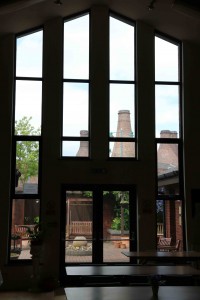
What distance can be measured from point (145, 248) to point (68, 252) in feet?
5.25

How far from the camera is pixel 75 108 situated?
897 centimetres

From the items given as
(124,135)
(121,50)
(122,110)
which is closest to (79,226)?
(124,135)

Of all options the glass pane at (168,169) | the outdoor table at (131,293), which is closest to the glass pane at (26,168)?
the glass pane at (168,169)

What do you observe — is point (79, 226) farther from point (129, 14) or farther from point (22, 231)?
point (129, 14)

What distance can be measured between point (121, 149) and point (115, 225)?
163 cm

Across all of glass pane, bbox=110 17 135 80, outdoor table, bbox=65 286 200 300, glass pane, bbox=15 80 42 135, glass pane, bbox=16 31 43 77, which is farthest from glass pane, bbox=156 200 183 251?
outdoor table, bbox=65 286 200 300

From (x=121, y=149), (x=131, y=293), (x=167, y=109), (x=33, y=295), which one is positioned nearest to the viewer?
(x=131, y=293)

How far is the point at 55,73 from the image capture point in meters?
8.86

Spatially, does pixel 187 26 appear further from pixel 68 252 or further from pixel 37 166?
pixel 68 252

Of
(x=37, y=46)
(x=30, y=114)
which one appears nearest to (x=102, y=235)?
(x=30, y=114)

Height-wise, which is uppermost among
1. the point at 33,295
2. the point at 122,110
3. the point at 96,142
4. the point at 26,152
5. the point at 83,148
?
the point at 122,110

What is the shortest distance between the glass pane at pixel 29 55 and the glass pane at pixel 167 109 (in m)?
2.70

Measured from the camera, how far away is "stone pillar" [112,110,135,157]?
29.1 ft

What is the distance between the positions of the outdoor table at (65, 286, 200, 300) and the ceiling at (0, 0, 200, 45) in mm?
5755
